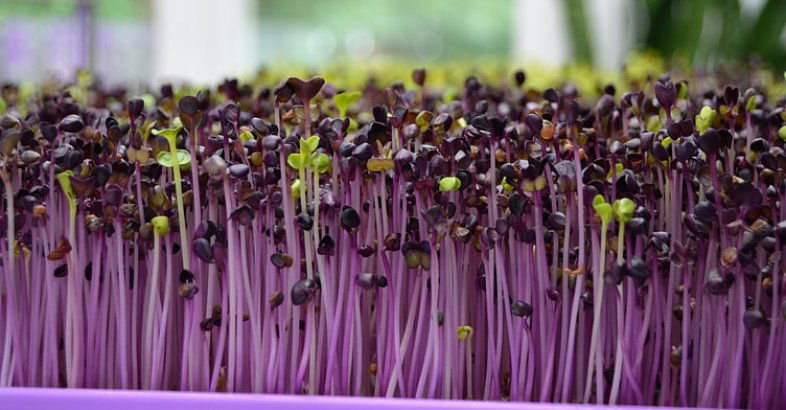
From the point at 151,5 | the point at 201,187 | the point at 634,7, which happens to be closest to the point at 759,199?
the point at 201,187

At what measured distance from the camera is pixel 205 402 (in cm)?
68

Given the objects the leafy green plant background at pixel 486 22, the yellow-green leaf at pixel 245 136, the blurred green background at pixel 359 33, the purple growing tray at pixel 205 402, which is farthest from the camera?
the leafy green plant background at pixel 486 22

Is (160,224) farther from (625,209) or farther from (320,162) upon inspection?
(625,209)

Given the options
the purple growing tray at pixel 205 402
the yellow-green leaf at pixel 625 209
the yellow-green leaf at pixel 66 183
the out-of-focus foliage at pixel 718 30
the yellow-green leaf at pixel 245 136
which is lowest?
the purple growing tray at pixel 205 402

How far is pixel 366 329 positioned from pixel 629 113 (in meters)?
0.44

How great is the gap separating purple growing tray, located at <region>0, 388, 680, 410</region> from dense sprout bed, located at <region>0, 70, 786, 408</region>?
7cm

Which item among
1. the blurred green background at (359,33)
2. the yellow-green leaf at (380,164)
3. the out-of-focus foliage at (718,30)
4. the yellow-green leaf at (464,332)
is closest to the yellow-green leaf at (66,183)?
the yellow-green leaf at (380,164)

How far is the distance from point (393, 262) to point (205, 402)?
0.22 metres

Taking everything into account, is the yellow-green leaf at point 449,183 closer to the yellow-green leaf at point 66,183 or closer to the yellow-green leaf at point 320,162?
the yellow-green leaf at point 320,162

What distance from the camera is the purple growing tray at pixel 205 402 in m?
0.67

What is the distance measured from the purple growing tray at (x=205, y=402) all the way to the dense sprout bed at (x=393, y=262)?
0.07 meters

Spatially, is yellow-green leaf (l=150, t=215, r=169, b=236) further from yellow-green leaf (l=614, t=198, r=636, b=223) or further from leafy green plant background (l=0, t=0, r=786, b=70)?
leafy green plant background (l=0, t=0, r=786, b=70)

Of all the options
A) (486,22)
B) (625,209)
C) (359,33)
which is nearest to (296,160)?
(625,209)

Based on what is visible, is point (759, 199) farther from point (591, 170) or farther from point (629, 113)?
point (629, 113)
